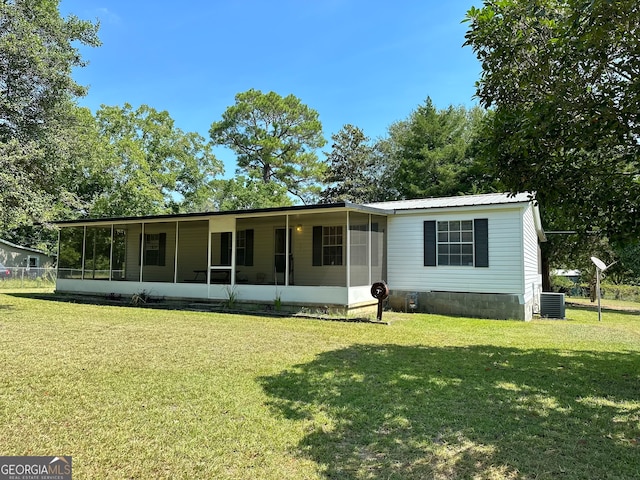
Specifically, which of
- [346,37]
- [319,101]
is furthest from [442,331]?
[319,101]

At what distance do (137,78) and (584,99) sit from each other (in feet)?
71.6

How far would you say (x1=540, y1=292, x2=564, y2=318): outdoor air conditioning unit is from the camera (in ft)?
38.1

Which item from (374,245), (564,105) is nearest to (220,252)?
(374,245)

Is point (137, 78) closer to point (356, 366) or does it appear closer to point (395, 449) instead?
point (356, 366)

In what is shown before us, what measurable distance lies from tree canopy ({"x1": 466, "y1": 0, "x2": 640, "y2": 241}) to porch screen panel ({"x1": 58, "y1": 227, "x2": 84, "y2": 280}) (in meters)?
14.5

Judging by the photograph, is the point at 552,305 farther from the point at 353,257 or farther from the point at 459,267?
the point at 353,257

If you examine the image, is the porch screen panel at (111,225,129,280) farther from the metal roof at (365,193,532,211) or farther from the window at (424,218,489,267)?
the window at (424,218,489,267)

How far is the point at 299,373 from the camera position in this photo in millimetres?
4883

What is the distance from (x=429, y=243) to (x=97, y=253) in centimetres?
1177

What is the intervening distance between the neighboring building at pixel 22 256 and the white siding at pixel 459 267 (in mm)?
25198

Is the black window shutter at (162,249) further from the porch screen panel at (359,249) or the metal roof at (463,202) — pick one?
the porch screen panel at (359,249)

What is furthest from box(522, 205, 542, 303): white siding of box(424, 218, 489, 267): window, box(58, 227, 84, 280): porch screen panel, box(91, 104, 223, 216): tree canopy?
box(91, 104, 223, 216): tree canopy

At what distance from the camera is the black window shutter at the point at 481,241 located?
1055 centimetres

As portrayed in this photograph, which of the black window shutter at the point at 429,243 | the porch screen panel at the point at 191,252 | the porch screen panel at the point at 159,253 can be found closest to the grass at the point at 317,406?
the black window shutter at the point at 429,243
